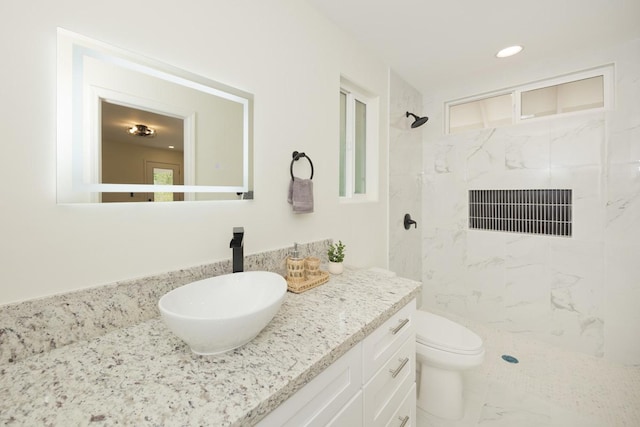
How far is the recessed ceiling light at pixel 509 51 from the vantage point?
2.03 metres

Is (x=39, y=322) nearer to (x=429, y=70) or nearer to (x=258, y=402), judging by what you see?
(x=258, y=402)

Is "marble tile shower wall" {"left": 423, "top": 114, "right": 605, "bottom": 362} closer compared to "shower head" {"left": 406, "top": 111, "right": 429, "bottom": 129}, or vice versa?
"marble tile shower wall" {"left": 423, "top": 114, "right": 605, "bottom": 362}

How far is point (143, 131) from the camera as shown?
0.97 m

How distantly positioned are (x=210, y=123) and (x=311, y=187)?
576 mm

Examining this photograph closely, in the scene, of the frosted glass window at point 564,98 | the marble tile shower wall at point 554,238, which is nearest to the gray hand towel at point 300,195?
the marble tile shower wall at point 554,238

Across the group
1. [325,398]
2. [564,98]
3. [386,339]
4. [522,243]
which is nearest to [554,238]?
[522,243]

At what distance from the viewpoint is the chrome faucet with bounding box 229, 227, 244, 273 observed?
1103mm

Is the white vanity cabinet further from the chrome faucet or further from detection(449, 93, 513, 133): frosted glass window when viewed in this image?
detection(449, 93, 513, 133): frosted glass window

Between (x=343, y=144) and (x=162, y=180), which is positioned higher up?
(x=343, y=144)

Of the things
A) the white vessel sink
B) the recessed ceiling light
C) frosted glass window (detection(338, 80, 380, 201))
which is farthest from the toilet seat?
the recessed ceiling light

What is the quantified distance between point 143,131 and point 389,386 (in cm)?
137

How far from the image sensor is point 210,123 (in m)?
1.14

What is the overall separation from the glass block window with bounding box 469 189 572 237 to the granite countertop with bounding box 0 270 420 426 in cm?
212

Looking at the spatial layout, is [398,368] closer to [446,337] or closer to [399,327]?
[399,327]
